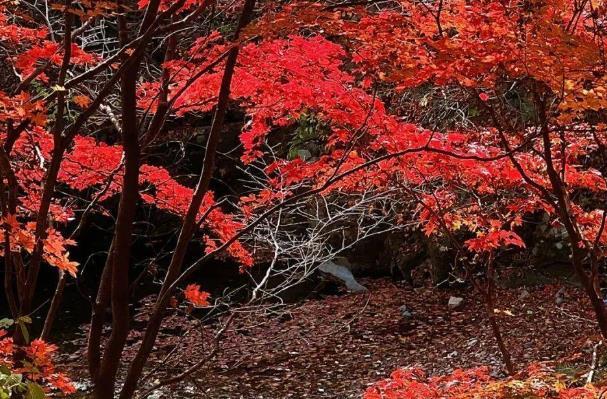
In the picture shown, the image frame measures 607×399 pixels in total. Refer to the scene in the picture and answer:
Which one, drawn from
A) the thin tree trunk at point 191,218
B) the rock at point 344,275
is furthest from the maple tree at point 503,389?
the rock at point 344,275

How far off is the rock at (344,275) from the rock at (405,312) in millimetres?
1471

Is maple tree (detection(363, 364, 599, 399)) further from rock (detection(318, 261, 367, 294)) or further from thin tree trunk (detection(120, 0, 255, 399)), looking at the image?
rock (detection(318, 261, 367, 294))

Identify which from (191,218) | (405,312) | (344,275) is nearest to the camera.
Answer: (191,218)

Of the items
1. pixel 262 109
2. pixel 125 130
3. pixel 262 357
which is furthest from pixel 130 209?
pixel 262 357

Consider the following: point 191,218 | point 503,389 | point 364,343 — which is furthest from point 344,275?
point 503,389

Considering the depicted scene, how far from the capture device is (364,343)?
1062 cm

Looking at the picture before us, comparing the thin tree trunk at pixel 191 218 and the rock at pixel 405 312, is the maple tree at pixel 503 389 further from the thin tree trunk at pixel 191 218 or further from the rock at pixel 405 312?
the rock at pixel 405 312

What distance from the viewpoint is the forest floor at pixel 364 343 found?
901 cm

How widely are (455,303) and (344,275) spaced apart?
2.84 metres

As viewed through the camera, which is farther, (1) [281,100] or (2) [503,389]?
(1) [281,100]

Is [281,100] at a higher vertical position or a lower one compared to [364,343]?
higher

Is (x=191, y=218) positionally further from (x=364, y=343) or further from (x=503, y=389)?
(x=364, y=343)

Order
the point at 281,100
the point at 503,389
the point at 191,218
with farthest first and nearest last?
the point at 281,100 < the point at 191,218 < the point at 503,389

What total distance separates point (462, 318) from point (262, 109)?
7.01 meters
